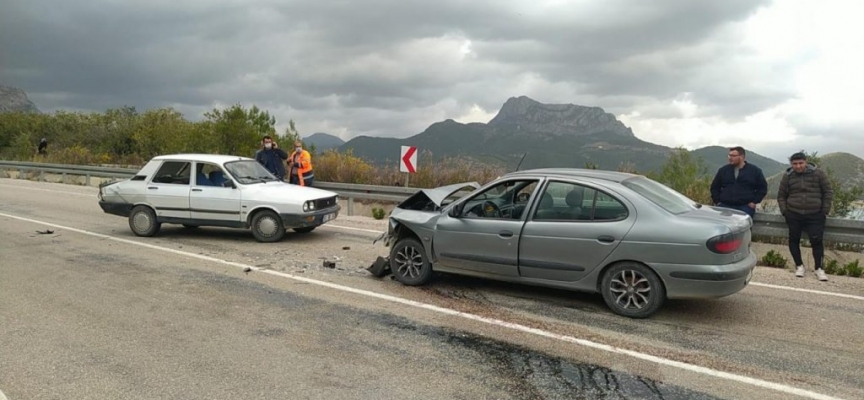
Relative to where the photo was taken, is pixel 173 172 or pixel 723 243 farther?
pixel 173 172

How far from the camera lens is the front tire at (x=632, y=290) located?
5.11m

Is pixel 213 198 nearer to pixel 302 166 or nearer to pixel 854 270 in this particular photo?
pixel 302 166

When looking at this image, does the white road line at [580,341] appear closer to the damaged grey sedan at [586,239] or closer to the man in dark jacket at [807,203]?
the damaged grey sedan at [586,239]

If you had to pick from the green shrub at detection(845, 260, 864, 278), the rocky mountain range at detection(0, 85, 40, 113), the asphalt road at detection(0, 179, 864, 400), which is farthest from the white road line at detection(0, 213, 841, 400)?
the rocky mountain range at detection(0, 85, 40, 113)

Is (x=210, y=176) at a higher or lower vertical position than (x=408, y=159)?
lower

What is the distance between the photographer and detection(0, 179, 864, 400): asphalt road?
147 inches

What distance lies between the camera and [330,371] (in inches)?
155

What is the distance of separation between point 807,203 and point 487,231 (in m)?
4.76

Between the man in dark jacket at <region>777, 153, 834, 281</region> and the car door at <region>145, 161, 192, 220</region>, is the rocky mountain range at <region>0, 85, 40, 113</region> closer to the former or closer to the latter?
the car door at <region>145, 161, 192, 220</region>

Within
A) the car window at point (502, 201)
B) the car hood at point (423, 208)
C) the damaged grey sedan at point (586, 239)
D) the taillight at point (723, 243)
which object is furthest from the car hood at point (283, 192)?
the taillight at point (723, 243)

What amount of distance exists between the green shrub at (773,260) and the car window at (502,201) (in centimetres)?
471

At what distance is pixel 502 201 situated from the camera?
6059 millimetres

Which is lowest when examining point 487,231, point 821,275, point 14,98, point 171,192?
point 821,275

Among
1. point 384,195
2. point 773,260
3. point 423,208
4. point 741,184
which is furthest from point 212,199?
point 773,260
